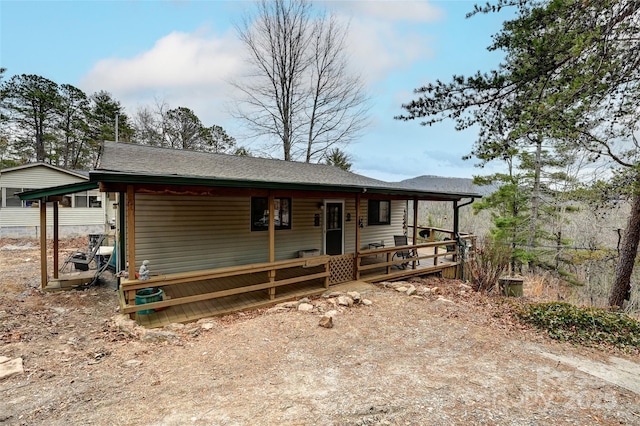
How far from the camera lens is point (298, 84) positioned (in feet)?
56.2

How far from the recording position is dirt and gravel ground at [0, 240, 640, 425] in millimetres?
2662

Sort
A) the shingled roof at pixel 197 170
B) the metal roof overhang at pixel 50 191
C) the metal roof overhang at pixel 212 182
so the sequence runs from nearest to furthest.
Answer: the metal roof overhang at pixel 212 182
the shingled roof at pixel 197 170
the metal roof overhang at pixel 50 191

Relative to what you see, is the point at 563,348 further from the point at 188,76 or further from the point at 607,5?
the point at 188,76

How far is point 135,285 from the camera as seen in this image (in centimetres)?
470

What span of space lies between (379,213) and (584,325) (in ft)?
20.3

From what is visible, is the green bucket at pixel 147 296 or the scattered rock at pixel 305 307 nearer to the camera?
the green bucket at pixel 147 296

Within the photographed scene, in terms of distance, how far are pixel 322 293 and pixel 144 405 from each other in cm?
422

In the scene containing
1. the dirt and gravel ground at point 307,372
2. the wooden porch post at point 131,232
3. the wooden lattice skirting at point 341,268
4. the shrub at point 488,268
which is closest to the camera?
the dirt and gravel ground at point 307,372

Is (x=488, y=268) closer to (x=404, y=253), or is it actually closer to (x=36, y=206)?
(x=404, y=253)

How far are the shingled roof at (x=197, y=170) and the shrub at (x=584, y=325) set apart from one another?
3.77 metres

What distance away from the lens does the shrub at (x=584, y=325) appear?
4.85 m

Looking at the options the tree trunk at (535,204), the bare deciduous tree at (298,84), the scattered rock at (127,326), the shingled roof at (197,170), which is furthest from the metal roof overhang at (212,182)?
the bare deciduous tree at (298,84)

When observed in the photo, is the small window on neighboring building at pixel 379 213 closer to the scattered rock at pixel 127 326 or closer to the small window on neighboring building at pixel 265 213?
the small window on neighboring building at pixel 265 213

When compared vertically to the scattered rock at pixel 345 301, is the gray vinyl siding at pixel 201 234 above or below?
above
